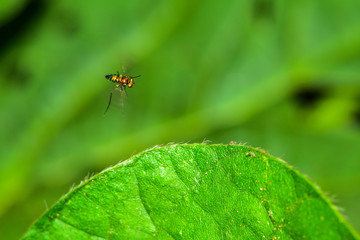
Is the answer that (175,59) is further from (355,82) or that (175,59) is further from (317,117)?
(355,82)

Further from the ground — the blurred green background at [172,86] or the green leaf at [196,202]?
the blurred green background at [172,86]

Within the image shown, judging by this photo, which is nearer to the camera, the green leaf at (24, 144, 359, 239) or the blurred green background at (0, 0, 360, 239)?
the green leaf at (24, 144, 359, 239)

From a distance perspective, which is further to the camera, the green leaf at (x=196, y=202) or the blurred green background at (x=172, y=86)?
the blurred green background at (x=172, y=86)

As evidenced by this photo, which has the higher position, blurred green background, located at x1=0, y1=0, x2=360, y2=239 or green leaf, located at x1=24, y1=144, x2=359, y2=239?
blurred green background, located at x1=0, y1=0, x2=360, y2=239

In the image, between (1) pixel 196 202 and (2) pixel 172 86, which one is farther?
(2) pixel 172 86
